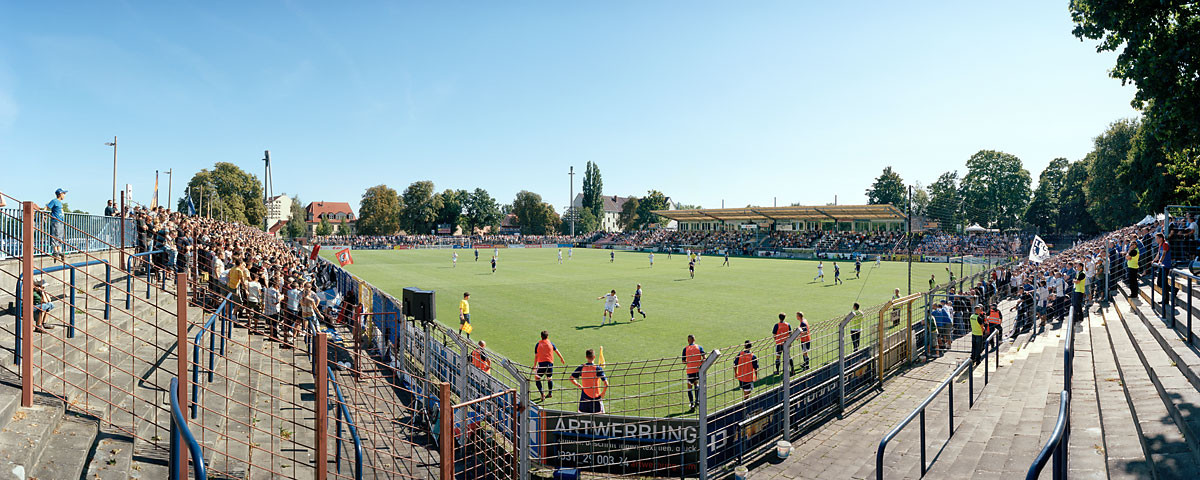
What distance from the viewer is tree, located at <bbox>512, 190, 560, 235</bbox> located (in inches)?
4727

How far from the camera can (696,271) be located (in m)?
41.7

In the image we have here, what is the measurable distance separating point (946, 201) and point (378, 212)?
313 feet

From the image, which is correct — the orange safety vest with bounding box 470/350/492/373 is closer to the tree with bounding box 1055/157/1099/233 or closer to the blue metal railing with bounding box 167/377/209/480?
the blue metal railing with bounding box 167/377/209/480

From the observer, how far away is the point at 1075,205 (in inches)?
2805

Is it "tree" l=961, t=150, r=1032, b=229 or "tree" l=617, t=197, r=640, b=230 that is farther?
"tree" l=617, t=197, r=640, b=230

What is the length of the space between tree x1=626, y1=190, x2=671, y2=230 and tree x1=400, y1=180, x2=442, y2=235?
46.6 metres

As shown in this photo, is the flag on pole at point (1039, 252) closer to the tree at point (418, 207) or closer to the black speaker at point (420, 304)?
the black speaker at point (420, 304)

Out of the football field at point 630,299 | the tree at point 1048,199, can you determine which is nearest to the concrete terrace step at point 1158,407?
the football field at point 630,299

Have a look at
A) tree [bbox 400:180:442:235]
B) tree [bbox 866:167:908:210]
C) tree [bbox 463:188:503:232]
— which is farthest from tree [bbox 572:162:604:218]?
tree [bbox 866:167:908:210]

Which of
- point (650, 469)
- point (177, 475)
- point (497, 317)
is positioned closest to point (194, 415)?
point (177, 475)

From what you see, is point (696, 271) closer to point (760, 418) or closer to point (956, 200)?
point (760, 418)

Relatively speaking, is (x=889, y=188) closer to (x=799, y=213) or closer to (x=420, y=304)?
(x=799, y=213)

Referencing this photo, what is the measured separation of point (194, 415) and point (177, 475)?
3.24m

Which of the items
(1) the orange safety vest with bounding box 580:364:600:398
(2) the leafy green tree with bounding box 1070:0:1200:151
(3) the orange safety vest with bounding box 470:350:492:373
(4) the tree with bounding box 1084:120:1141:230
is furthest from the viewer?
(4) the tree with bounding box 1084:120:1141:230
